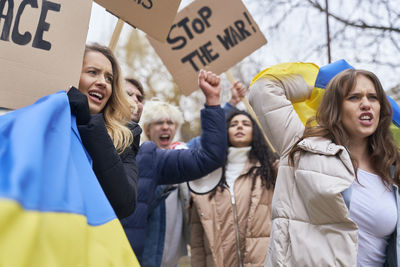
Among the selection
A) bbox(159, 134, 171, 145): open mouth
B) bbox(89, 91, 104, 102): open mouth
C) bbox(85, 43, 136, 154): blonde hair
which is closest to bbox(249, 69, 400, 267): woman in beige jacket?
bbox(85, 43, 136, 154): blonde hair

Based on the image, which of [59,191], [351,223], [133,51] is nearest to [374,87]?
[351,223]

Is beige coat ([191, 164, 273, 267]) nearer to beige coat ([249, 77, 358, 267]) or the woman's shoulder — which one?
beige coat ([249, 77, 358, 267])

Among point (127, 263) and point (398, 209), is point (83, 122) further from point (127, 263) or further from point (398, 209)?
point (398, 209)

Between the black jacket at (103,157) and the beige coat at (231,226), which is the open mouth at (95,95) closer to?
the black jacket at (103,157)

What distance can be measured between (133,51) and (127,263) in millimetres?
12964

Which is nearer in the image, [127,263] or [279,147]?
[127,263]

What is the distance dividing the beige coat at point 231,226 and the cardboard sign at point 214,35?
1.05 m

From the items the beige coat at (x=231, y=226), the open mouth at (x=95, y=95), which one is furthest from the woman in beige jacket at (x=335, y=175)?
the beige coat at (x=231, y=226)

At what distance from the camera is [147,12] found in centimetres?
220

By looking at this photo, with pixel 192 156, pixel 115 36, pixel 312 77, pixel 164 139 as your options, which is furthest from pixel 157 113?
pixel 312 77

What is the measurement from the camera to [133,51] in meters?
13.5

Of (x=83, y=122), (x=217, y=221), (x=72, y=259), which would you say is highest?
(x=83, y=122)

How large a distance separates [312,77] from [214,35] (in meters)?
1.38

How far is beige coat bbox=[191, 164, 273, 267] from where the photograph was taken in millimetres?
Answer: 2906
